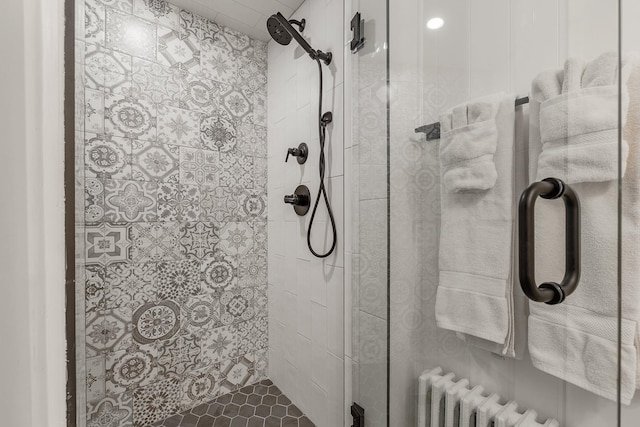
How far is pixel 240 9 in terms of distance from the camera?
149 centimetres

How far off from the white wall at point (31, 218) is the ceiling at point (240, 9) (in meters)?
1.45

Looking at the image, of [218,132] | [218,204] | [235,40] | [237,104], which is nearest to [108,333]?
[218,204]

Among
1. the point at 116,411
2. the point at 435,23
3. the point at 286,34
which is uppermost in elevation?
the point at 286,34

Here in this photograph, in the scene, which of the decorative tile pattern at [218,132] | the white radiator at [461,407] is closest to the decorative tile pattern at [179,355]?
the decorative tile pattern at [218,132]

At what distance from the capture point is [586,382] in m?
0.56

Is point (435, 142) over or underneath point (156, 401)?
over

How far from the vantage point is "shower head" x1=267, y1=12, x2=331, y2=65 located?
3.94 feet

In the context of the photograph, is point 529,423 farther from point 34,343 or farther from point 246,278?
point 246,278

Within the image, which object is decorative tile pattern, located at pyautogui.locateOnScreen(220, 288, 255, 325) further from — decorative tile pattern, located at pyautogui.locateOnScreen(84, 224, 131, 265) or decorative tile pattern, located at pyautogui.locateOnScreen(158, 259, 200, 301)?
decorative tile pattern, located at pyautogui.locateOnScreen(84, 224, 131, 265)

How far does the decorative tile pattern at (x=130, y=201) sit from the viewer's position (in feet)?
4.27

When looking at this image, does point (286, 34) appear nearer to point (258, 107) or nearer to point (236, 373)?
point (258, 107)

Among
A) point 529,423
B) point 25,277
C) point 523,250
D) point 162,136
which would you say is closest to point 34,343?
point 25,277

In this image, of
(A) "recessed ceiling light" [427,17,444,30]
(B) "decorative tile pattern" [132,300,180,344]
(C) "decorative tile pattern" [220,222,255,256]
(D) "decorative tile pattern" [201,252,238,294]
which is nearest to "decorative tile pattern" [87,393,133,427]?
(B) "decorative tile pattern" [132,300,180,344]

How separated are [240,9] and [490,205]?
1560mm
